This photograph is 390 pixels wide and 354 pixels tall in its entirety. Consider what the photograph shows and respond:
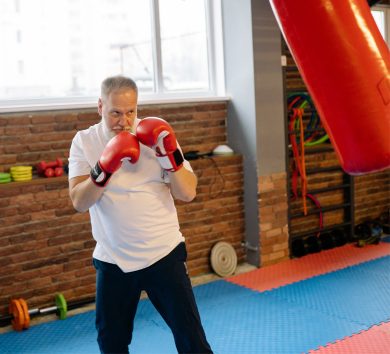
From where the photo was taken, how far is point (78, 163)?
191 cm

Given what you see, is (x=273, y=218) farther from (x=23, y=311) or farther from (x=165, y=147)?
(x=165, y=147)

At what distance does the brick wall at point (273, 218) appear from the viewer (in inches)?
164

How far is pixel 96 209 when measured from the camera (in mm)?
1913

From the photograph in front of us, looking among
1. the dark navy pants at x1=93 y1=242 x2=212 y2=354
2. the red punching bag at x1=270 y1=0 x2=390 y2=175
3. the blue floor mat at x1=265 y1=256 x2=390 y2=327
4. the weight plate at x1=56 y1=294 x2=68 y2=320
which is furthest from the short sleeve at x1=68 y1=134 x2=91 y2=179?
the blue floor mat at x1=265 y1=256 x2=390 y2=327

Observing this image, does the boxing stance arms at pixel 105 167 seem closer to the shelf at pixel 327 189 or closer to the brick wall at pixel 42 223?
the brick wall at pixel 42 223

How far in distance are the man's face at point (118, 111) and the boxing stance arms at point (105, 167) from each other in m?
0.09

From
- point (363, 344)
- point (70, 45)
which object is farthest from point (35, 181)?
point (363, 344)

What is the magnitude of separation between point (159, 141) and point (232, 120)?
2.54 metres

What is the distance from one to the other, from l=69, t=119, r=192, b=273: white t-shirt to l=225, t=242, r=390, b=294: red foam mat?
2.03 metres

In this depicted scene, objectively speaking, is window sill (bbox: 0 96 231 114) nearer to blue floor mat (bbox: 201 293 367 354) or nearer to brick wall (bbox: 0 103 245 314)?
brick wall (bbox: 0 103 245 314)

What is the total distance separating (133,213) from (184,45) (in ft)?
9.03

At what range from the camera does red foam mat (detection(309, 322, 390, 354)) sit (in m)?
2.61

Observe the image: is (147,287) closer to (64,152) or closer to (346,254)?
(64,152)

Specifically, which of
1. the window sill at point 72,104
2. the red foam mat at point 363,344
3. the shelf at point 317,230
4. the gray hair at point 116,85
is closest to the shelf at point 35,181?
the window sill at point 72,104
